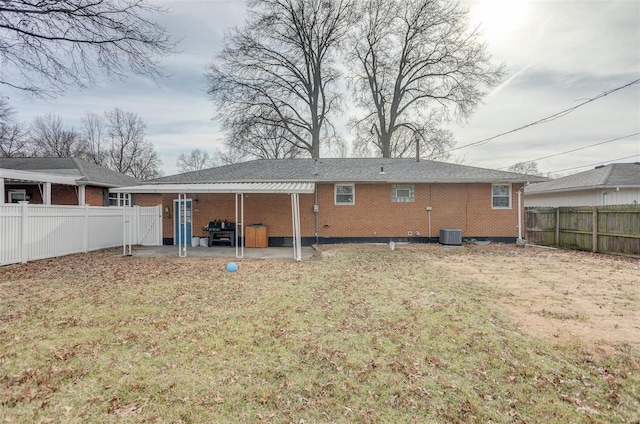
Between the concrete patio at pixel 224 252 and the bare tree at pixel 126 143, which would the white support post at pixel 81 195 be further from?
the bare tree at pixel 126 143

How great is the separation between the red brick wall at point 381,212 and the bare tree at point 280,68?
1148cm

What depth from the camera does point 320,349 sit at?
380cm

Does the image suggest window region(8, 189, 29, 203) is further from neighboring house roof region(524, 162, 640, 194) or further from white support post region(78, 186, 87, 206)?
neighboring house roof region(524, 162, 640, 194)

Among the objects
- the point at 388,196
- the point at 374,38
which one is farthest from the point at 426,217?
the point at 374,38

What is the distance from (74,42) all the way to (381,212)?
477 inches

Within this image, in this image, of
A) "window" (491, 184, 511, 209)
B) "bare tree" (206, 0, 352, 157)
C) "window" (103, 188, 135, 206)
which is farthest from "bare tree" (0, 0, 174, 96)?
"bare tree" (206, 0, 352, 157)

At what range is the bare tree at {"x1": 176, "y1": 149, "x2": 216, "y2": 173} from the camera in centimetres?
4431

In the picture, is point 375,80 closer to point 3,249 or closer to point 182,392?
point 3,249

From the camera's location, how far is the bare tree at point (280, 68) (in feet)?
76.3

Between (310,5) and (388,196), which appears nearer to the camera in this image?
(388,196)

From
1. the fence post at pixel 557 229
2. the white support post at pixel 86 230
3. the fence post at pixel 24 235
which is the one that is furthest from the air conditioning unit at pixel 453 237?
the fence post at pixel 24 235

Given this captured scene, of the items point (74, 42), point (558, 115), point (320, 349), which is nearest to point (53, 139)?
point (74, 42)

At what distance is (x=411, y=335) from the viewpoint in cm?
420

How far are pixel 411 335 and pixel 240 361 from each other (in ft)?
7.52
